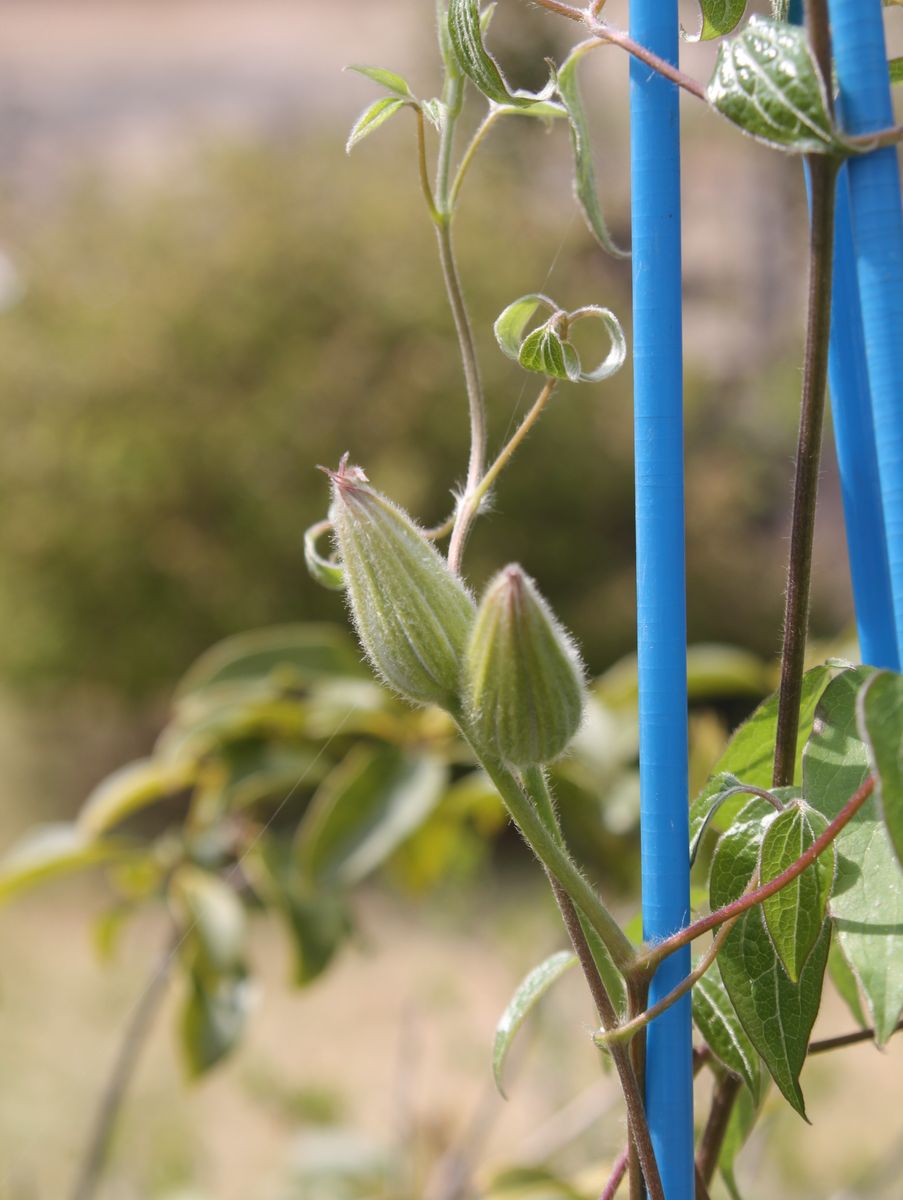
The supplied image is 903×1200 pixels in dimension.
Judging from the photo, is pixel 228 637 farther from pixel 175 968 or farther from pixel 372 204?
pixel 175 968

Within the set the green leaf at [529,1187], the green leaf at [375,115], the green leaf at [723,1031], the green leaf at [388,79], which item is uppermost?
the green leaf at [388,79]

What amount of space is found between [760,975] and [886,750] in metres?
0.06

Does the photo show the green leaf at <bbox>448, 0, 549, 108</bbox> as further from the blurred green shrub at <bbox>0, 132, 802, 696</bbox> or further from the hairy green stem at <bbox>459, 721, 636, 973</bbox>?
the blurred green shrub at <bbox>0, 132, 802, 696</bbox>

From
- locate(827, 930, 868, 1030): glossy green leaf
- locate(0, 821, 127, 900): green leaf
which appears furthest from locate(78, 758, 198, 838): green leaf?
locate(827, 930, 868, 1030): glossy green leaf

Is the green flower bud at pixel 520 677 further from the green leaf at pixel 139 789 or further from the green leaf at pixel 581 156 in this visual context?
the green leaf at pixel 139 789

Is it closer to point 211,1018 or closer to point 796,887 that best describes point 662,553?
point 796,887

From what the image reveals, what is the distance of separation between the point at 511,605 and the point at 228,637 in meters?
1.16

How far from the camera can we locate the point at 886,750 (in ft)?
0.36

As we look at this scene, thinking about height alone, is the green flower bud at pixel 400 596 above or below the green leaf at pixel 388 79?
below

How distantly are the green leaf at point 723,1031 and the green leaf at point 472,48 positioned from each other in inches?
5.6

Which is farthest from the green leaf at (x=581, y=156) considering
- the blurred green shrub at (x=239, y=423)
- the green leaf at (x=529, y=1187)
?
the blurred green shrub at (x=239, y=423)

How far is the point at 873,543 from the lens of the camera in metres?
0.17

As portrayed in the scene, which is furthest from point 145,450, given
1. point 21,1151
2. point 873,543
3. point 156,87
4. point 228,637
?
point 156,87

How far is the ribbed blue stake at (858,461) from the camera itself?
0.17 metres
